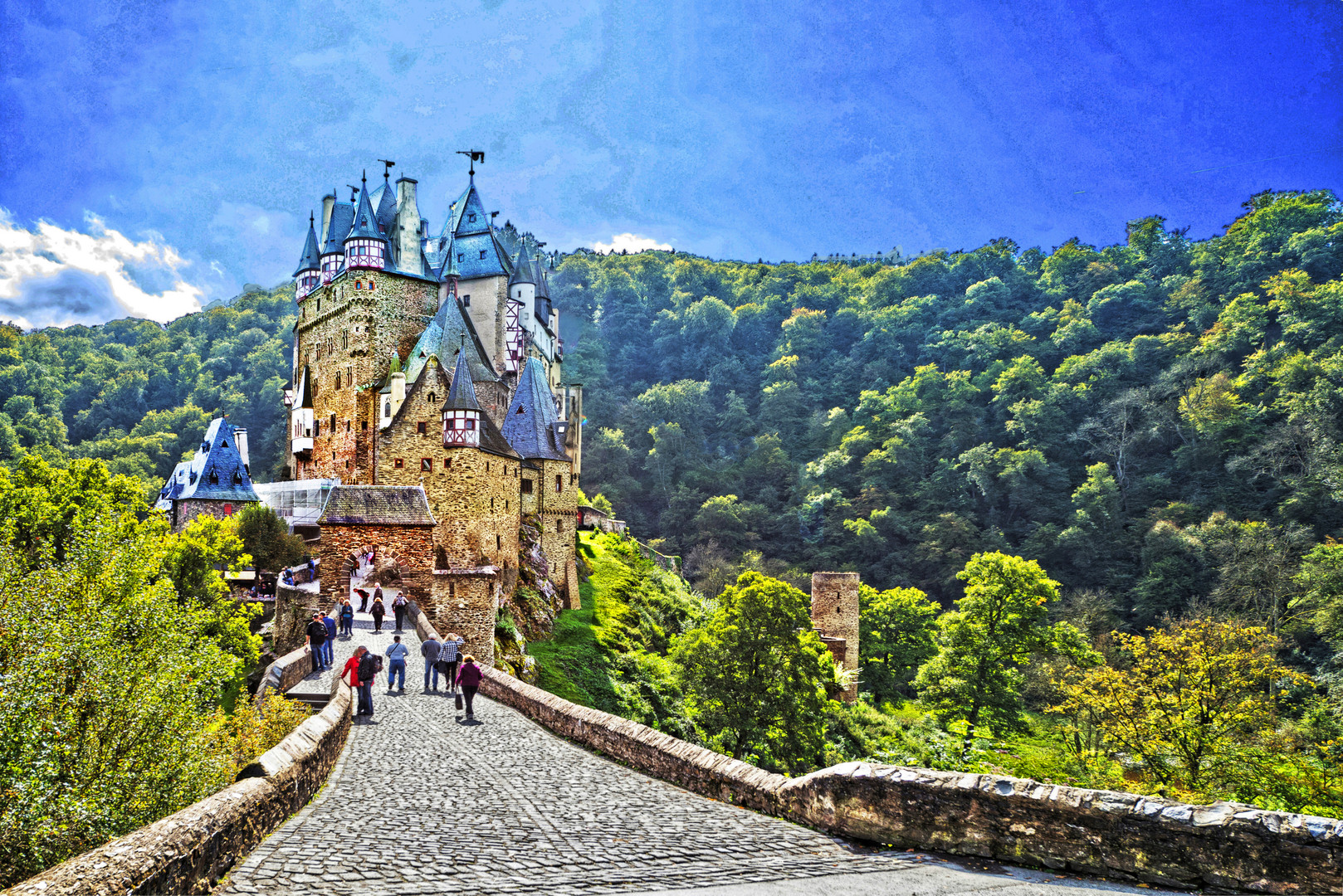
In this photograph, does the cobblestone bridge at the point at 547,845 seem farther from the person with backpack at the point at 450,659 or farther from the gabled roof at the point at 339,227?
the gabled roof at the point at 339,227

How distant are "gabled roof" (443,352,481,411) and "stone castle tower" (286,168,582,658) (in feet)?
0.17

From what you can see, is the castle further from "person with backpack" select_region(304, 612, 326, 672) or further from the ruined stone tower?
the ruined stone tower

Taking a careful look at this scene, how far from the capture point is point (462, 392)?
29094 mm

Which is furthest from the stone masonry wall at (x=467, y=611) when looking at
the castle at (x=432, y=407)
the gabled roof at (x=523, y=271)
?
the gabled roof at (x=523, y=271)

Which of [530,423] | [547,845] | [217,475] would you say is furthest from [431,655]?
[217,475]

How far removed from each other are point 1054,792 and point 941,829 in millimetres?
971

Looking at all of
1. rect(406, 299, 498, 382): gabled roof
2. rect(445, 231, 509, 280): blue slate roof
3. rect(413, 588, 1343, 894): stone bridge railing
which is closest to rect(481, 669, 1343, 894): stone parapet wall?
rect(413, 588, 1343, 894): stone bridge railing

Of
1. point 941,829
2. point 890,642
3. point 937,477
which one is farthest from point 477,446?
point 937,477

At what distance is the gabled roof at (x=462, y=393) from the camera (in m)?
28.8

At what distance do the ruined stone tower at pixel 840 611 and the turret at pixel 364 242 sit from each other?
26551mm

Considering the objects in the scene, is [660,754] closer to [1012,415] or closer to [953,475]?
[953,475]

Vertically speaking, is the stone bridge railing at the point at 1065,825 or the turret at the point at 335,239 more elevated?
the turret at the point at 335,239

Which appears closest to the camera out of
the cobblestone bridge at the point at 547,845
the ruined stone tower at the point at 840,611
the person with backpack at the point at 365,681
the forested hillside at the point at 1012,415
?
the cobblestone bridge at the point at 547,845

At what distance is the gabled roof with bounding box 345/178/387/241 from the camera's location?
36.1 metres
